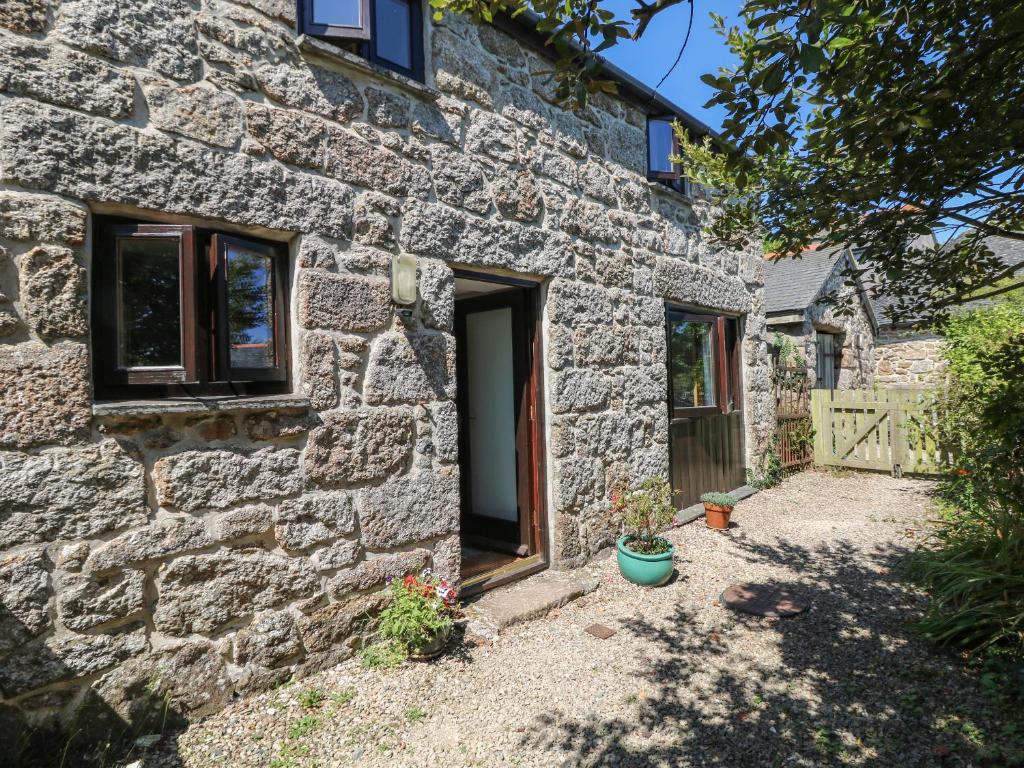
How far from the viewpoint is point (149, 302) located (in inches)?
108

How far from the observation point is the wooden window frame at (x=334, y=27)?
3.25 m

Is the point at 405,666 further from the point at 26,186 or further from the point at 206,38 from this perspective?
the point at 206,38

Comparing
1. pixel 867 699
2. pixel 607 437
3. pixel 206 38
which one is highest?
pixel 206 38

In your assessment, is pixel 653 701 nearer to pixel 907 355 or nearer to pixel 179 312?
pixel 179 312

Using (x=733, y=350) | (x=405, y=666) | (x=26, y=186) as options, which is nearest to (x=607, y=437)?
(x=405, y=666)

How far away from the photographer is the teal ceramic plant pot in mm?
4383

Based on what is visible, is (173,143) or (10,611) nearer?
(10,611)

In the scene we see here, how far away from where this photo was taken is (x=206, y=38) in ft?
9.35

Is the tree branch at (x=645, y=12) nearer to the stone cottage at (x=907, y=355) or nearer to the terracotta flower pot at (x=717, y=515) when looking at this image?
the terracotta flower pot at (x=717, y=515)

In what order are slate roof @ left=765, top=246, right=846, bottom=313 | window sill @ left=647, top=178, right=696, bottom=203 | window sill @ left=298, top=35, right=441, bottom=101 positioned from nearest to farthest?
window sill @ left=298, top=35, right=441, bottom=101
window sill @ left=647, top=178, right=696, bottom=203
slate roof @ left=765, top=246, right=846, bottom=313

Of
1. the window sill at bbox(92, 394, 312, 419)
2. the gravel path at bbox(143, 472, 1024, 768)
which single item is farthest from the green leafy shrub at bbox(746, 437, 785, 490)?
the window sill at bbox(92, 394, 312, 419)

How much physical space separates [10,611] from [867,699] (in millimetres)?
3940

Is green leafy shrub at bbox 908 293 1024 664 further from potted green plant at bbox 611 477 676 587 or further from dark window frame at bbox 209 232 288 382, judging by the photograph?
dark window frame at bbox 209 232 288 382

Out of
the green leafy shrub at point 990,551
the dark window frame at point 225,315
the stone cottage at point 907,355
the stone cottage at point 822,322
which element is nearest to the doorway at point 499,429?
the dark window frame at point 225,315
